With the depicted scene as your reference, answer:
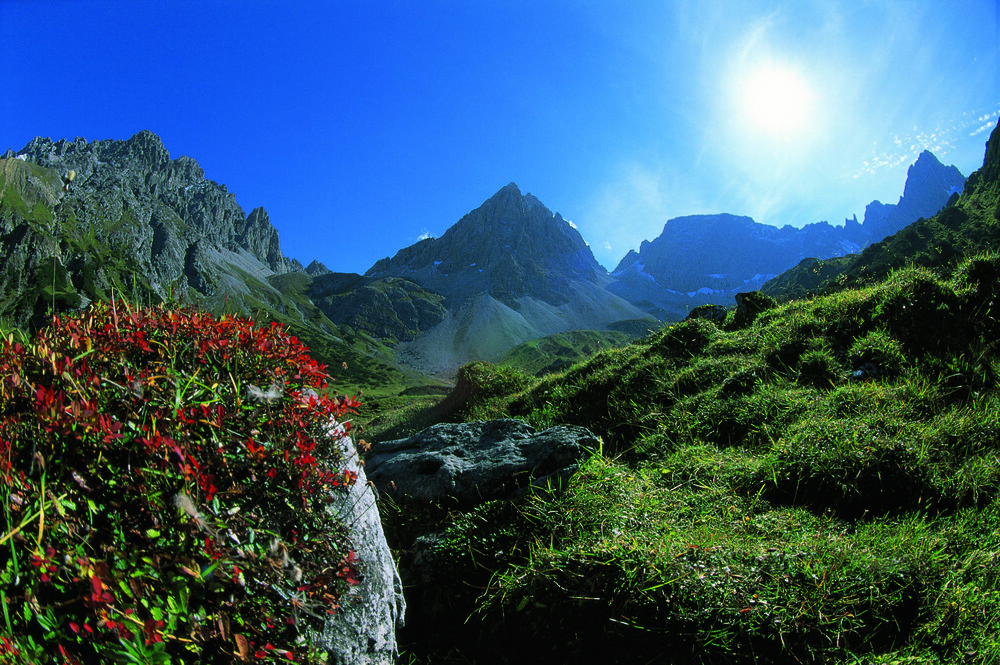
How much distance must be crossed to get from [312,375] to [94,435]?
4.65ft

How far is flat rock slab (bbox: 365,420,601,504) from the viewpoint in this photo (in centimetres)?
571

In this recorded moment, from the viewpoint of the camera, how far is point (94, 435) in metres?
2.21

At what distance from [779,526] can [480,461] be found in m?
3.69

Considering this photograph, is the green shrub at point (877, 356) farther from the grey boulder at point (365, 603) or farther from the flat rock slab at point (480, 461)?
the grey boulder at point (365, 603)

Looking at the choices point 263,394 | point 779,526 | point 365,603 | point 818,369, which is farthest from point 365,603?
point 818,369

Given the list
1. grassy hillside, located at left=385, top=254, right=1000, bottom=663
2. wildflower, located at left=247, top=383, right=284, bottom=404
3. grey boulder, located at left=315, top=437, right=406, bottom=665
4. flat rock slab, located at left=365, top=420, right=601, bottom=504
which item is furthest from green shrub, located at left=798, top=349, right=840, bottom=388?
wildflower, located at left=247, top=383, right=284, bottom=404

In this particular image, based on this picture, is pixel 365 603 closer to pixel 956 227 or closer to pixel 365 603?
pixel 365 603

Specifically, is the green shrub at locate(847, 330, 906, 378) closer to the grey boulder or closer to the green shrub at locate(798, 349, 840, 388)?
the green shrub at locate(798, 349, 840, 388)

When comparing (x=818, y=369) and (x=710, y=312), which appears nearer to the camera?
(x=818, y=369)

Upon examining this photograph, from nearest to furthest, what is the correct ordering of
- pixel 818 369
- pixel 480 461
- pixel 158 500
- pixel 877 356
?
pixel 158 500 → pixel 480 461 → pixel 877 356 → pixel 818 369

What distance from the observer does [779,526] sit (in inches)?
164

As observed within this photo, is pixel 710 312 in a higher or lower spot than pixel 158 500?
Result: higher

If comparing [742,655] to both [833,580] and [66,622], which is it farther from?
[66,622]

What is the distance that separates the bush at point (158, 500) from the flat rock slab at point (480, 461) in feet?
9.18
